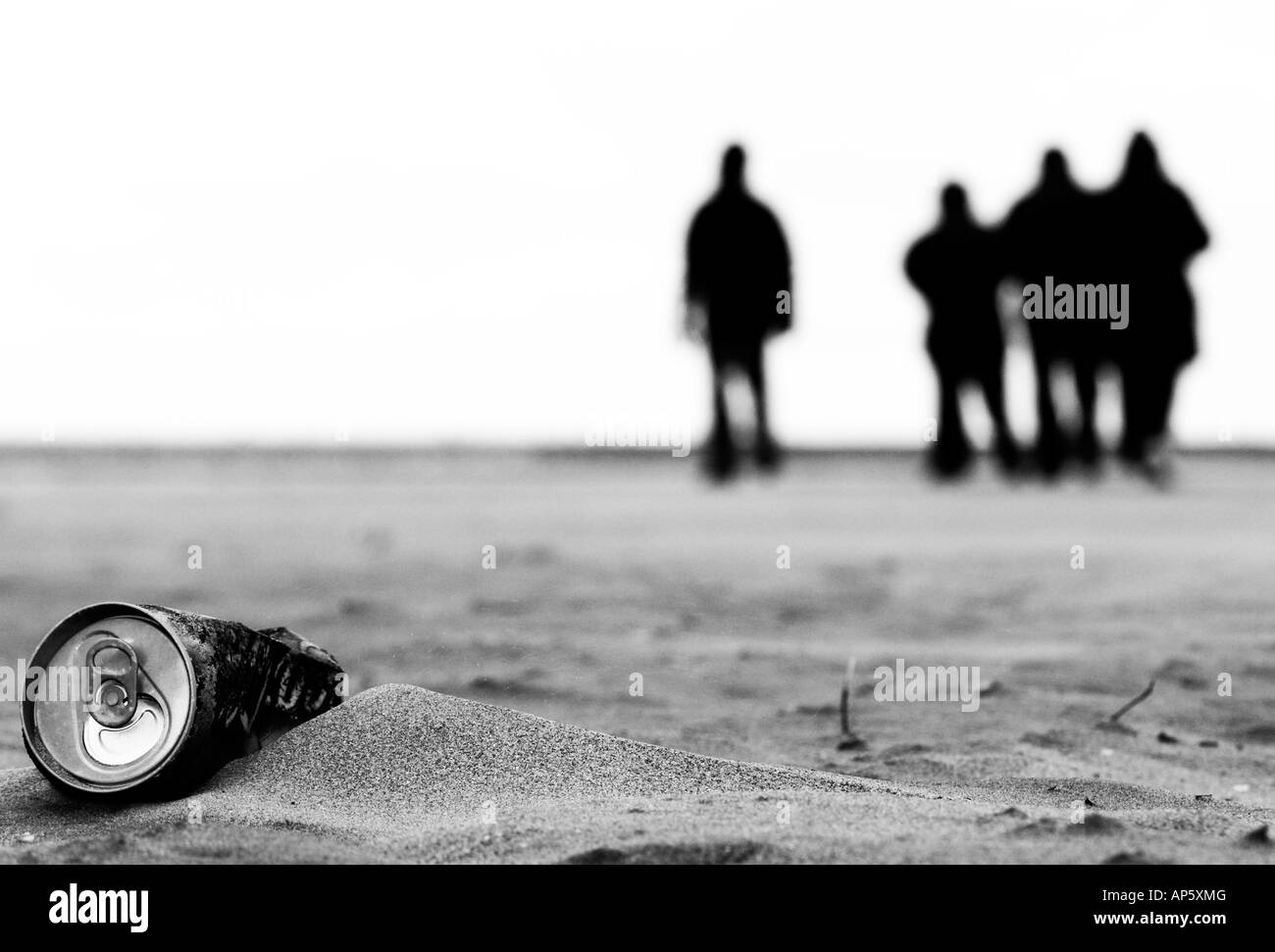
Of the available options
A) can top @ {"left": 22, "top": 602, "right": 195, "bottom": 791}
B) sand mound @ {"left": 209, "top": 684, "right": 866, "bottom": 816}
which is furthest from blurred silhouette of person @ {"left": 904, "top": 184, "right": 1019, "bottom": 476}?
can top @ {"left": 22, "top": 602, "right": 195, "bottom": 791}

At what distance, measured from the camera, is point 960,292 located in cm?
851

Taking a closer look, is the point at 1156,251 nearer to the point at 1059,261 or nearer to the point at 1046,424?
the point at 1059,261

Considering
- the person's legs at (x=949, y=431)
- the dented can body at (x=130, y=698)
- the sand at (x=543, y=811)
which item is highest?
the person's legs at (x=949, y=431)

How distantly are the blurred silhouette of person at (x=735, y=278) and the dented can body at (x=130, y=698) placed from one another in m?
5.05

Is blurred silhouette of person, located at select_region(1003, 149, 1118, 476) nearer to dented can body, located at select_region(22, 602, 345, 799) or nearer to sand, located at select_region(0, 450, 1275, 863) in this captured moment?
sand, located at select_region(0, 450, 1275, 863)

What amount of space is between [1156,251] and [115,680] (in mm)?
6468

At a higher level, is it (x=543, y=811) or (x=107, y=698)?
(x=107, y=698)

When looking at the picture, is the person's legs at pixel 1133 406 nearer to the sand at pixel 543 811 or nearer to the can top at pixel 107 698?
the sand at pixel 543 811

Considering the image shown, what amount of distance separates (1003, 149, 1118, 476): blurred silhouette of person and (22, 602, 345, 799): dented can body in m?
5.90

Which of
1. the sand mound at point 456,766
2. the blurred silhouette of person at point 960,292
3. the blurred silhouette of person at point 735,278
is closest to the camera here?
the sand mound at point 456,766

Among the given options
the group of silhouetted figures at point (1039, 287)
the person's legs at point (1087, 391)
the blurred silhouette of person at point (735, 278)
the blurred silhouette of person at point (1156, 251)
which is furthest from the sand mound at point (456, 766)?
the person's legs at point (1087, 391)

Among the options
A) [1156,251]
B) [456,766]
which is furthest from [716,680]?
[1156,251]

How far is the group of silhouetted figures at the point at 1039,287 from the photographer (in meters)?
7.97
